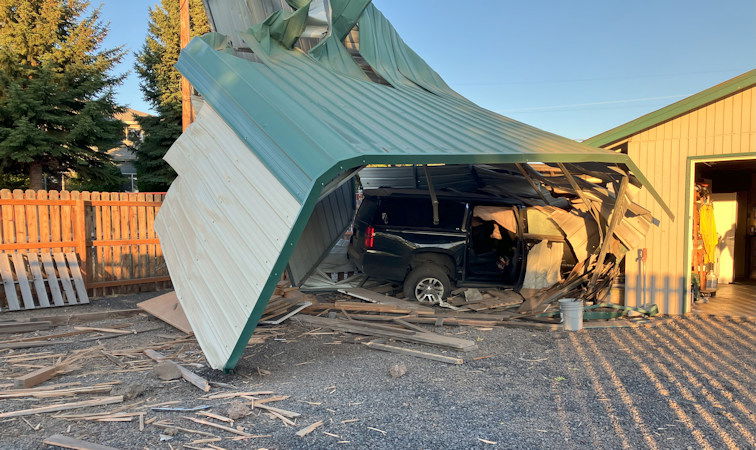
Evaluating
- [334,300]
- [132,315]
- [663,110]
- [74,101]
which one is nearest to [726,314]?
[663,110]

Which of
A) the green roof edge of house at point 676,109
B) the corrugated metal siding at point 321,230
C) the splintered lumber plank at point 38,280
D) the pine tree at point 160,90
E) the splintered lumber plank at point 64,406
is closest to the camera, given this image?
the splintered lumber plank at point 64,406

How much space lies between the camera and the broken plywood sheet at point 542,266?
8914mm

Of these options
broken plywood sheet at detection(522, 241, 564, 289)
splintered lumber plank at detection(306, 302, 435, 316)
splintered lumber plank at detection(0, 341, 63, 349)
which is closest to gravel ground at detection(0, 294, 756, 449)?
splintered lumber plank at detection(0, 341, 63, 349)

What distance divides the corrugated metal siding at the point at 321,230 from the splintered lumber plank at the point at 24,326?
3.98m

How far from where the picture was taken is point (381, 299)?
886 centimetres

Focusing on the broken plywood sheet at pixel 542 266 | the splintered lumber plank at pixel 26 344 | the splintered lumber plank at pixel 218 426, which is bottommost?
the splintered lumber plank at pixel 218 426

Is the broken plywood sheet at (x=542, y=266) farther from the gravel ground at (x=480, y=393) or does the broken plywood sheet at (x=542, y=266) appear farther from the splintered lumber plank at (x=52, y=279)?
the splintered lumber plank at (x=52, y=279)

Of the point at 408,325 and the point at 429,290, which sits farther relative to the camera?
the point at 429,290

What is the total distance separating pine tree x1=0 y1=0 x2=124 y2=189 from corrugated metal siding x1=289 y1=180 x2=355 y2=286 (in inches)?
507

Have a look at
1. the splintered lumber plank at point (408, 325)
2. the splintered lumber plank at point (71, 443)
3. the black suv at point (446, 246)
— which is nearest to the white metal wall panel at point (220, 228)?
the splintered lumber plank at point (71, 443)

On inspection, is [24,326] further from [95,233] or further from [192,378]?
[192,378]

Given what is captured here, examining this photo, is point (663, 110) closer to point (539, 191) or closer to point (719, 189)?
point (539, 191)

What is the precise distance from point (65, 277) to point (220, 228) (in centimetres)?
537

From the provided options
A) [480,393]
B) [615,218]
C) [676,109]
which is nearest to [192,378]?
[480,393]
